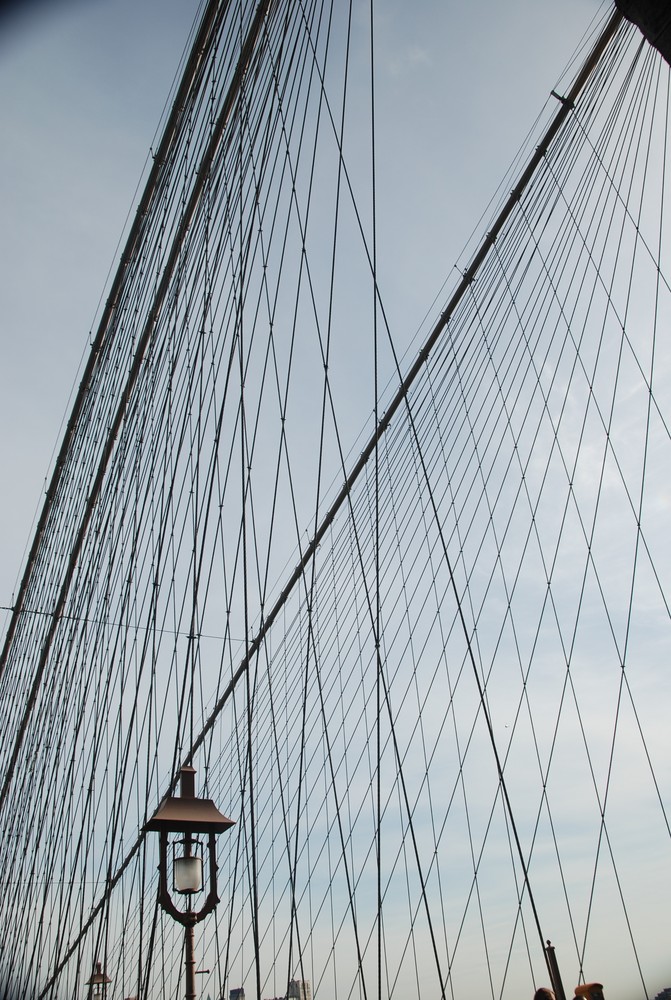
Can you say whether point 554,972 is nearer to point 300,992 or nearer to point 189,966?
point 189,966

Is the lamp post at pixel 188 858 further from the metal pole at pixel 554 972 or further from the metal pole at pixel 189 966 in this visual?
the metal pole at pixel 554 972

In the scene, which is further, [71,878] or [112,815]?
[71,878]

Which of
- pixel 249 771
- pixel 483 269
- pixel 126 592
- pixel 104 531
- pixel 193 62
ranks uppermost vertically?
pixel 193 62

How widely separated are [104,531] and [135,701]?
11.2 ft

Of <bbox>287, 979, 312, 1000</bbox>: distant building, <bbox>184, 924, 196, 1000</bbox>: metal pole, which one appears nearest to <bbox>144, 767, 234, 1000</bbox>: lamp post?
<bbox>184, 924, 196, 1000</bbox>: metal pole

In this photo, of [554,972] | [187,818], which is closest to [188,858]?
[187,818]

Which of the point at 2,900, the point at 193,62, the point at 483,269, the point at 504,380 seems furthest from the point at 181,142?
the point at 2,900

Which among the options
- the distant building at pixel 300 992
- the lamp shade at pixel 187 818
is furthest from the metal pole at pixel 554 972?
the distant building at pixel 300 992

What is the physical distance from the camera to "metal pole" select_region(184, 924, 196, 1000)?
2746 millimetres

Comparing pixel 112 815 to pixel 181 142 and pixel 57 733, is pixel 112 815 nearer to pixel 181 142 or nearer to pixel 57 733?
pixel 57 733

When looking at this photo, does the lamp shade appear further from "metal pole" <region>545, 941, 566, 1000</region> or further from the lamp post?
"metal pole" <region>545, 941, 566, 1000</region>

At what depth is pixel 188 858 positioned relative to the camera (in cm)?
282

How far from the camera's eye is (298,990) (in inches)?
155

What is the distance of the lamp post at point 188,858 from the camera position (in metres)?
2.76
